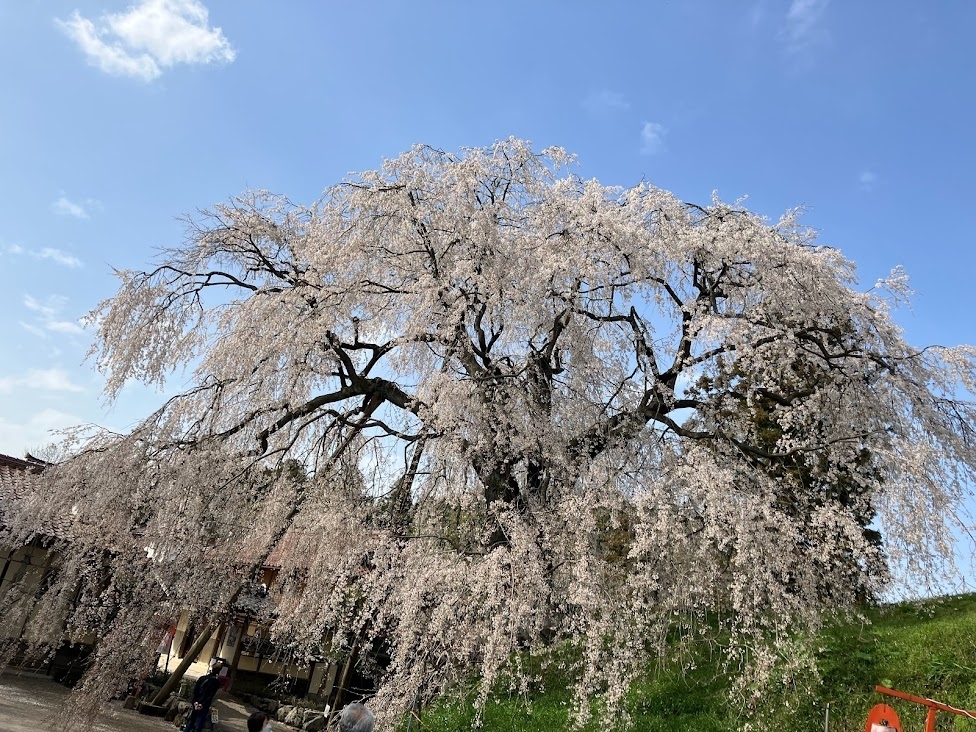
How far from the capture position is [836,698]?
898 centimetres

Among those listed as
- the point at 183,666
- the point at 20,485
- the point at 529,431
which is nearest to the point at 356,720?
the point at 529,431

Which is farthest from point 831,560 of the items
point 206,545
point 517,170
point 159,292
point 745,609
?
point 159,292

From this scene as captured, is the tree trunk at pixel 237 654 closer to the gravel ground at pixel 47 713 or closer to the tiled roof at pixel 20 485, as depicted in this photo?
the gravel ground at pixel 47 713

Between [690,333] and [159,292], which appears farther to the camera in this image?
[159,292]

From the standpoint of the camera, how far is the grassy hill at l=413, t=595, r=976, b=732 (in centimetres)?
848

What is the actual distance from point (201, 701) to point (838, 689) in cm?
854

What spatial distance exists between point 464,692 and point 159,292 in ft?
24.1

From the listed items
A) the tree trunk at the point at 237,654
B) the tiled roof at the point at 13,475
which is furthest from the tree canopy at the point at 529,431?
the tree trunk at the point at 237,654

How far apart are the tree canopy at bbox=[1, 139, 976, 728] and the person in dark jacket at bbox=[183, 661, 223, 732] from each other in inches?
43.8

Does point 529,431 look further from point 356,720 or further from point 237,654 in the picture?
point 237,654

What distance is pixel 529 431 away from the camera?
8.90 metres

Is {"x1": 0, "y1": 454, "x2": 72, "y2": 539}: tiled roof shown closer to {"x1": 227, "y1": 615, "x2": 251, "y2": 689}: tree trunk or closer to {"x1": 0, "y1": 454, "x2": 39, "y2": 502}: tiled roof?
{"x1": 0, "y1": 454, "x2": 39, "y2": 502}: tiled roof

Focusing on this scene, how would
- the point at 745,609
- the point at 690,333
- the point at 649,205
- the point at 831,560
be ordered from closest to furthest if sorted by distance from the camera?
the point at 745,609
the point at 831,560
the point at 690,333
the point at 649,205

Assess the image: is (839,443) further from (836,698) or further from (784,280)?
(836,698)
